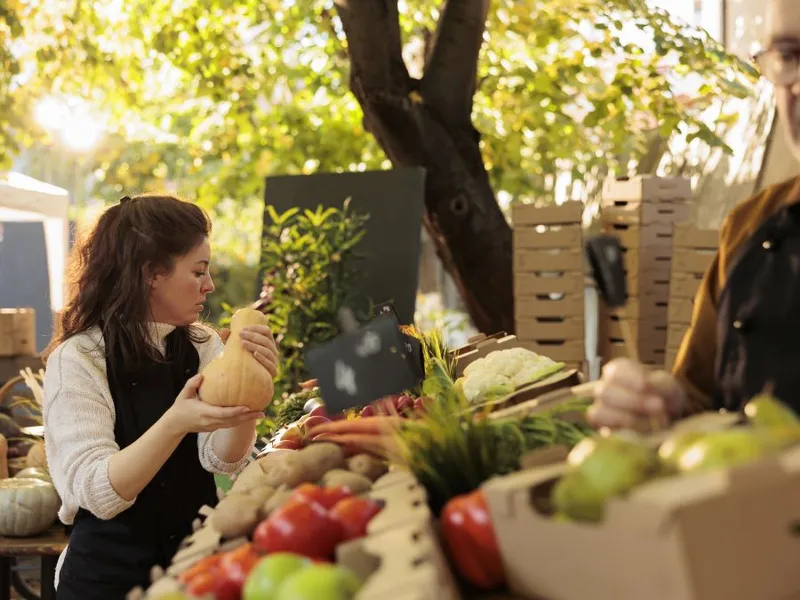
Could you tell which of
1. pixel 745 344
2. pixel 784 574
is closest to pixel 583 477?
pixel 784 574

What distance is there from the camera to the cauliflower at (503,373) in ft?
7.54

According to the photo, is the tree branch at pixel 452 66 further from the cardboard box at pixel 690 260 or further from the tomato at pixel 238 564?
the tomato at pixel 238 564

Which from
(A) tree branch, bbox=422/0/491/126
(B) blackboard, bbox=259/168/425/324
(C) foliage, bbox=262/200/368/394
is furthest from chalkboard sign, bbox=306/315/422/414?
(A) tree branch, bbox=422/0/491/126

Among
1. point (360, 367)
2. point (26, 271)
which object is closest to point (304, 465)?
point (360, 367)

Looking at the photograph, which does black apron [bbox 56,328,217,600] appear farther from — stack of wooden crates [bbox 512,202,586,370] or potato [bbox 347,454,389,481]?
stack of wooden crates [bbox 512,202,586,370]

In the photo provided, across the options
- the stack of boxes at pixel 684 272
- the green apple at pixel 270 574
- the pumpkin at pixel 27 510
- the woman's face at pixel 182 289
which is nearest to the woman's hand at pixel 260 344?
the woman's face at pixel 182 289

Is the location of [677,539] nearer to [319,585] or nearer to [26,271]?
[319,585]

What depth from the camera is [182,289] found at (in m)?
3.01

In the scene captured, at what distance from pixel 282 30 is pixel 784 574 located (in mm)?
8520

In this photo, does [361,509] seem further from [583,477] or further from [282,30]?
[282,30]

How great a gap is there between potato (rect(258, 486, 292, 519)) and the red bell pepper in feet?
1.27

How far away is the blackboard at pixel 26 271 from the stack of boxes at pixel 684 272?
4.22m

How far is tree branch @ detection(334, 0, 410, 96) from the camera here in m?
6.68

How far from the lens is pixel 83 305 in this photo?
3012 millimetres
